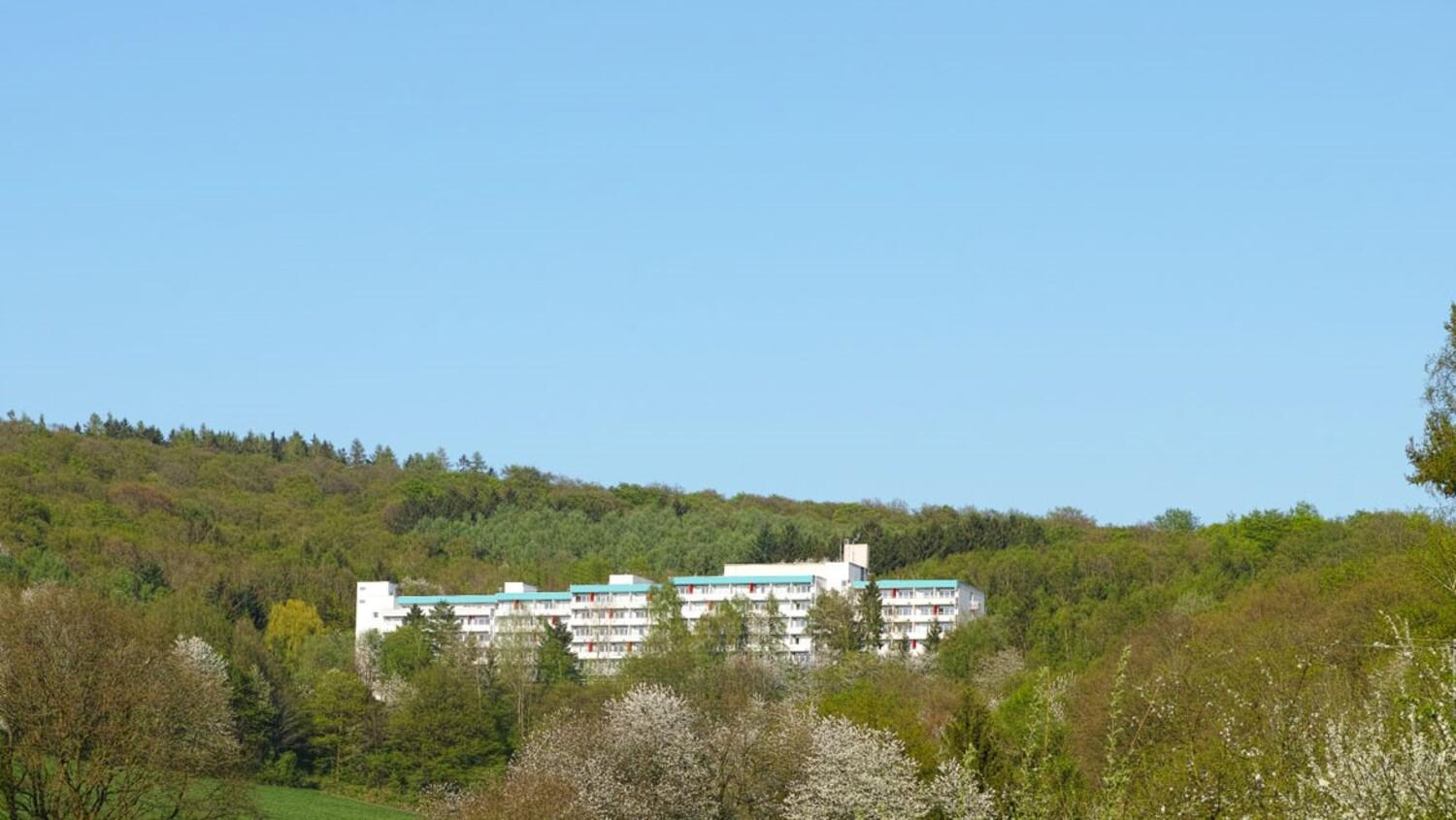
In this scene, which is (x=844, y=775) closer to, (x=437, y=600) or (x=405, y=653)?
(x=405, y=653)

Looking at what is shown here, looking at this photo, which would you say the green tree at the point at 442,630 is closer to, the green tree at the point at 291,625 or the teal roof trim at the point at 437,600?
the teal roof trim at the point at 437,600

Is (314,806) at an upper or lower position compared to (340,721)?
lower

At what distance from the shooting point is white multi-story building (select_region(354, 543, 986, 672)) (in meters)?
140

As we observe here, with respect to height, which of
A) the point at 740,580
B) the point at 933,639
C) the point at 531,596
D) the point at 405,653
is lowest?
the point at 405,653

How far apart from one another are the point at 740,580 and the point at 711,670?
1732 inches

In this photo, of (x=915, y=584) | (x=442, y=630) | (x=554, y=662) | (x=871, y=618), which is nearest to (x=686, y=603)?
(x=915, y=584)

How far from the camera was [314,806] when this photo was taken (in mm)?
80375

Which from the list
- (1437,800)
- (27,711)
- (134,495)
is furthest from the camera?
(134,495)

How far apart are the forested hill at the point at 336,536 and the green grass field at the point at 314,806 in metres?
34.2

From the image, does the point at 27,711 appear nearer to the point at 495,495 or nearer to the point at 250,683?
the point at 250,683

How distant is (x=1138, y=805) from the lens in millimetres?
15211

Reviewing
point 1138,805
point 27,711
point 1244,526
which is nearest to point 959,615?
point 1244,526

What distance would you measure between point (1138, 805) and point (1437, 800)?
392cm

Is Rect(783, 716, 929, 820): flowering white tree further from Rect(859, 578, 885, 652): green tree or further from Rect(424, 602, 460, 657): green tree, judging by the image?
Rect(424, 602, 460, 657): green tree
